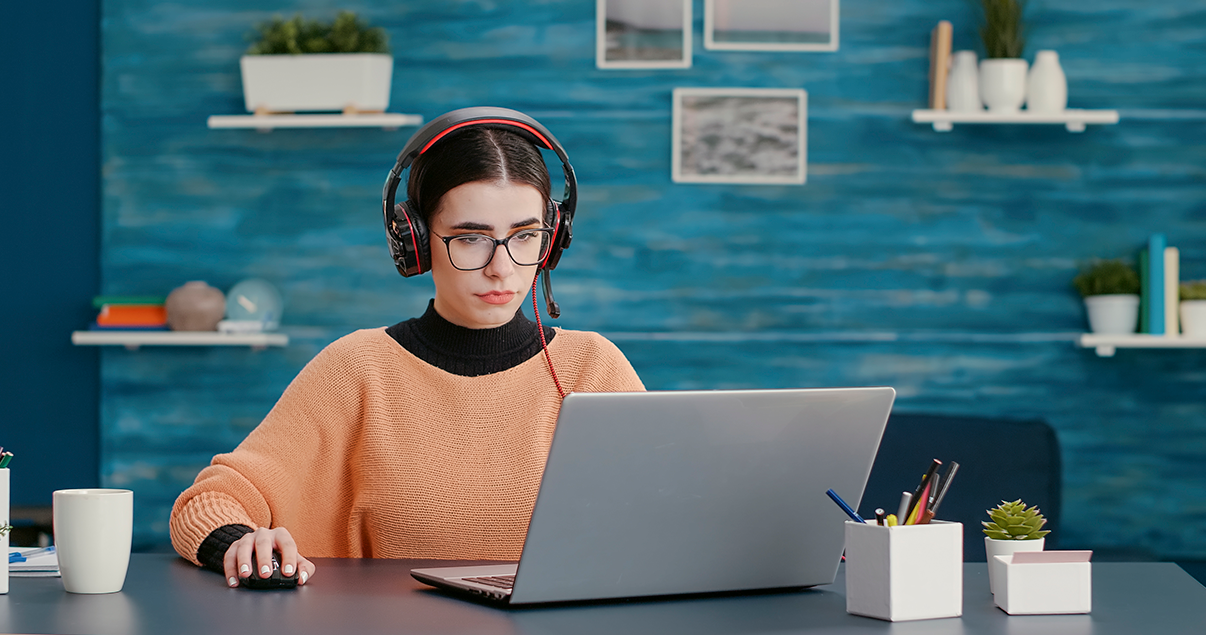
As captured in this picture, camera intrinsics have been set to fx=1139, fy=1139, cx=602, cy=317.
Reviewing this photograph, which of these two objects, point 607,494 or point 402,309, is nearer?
point 607,494

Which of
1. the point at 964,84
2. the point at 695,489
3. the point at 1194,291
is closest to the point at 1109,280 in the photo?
the point at 1194,291

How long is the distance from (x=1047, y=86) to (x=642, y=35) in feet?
3.40

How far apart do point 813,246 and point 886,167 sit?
280 mm

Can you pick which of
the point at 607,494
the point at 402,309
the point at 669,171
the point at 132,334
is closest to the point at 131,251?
the point at 132,334

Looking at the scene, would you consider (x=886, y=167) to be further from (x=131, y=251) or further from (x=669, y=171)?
(x=131, y=251)

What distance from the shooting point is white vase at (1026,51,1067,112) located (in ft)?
9.34

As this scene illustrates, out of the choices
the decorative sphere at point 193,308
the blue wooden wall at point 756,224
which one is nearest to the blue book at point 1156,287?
the blue wooden wall at point 756,224

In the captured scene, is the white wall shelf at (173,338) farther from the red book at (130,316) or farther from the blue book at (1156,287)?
the blue book at (1156,287)

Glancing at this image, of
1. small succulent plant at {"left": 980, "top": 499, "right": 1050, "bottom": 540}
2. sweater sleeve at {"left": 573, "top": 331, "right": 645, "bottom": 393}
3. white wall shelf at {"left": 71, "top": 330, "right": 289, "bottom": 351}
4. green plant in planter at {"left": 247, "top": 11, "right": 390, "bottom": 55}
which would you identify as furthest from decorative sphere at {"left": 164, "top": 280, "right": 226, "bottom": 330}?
small succulent plant at {"left": 980, "top": 499, "right": 1050, "bottom": 540}

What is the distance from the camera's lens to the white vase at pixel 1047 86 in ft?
9.34

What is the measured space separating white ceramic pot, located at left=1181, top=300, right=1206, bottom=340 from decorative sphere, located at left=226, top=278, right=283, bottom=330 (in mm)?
2311

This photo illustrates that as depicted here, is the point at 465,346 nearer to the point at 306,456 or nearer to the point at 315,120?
the point at 306,456

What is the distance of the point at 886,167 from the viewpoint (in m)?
3.00

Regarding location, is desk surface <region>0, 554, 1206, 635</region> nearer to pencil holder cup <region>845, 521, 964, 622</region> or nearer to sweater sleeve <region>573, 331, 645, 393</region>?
pencil holder cup <region>845, 521, 964, 622</region>
